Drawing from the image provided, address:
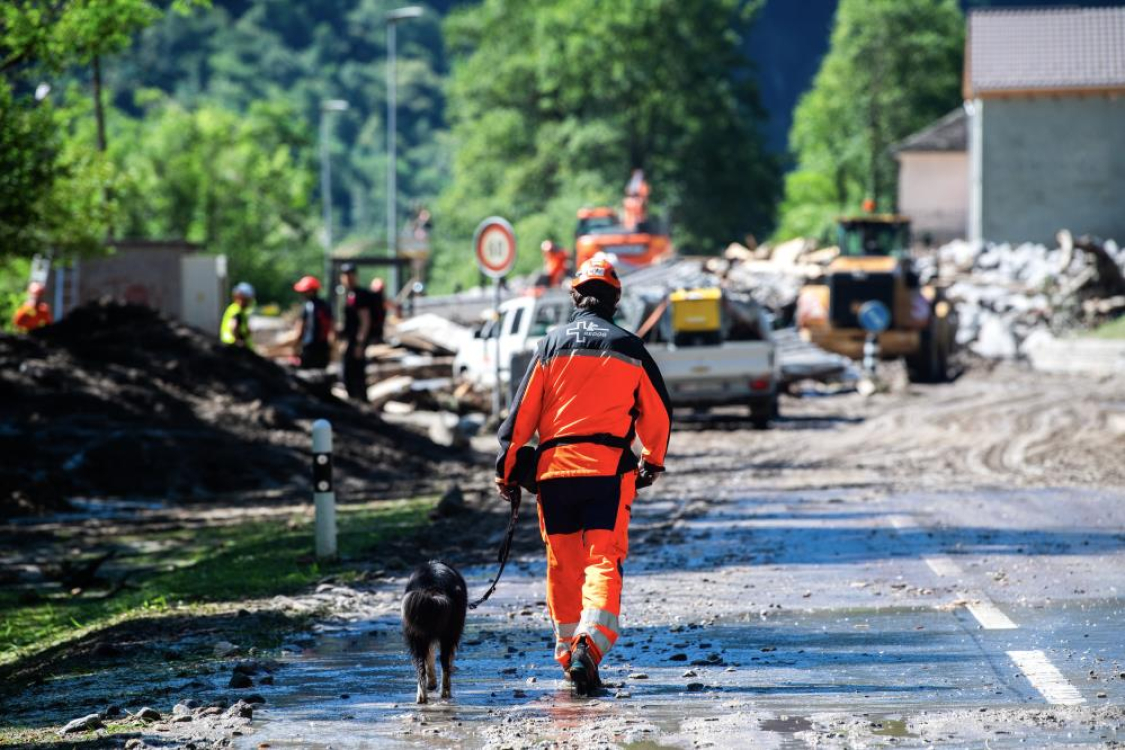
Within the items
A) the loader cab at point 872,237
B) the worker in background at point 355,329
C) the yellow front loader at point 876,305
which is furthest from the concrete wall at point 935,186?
the worker in background at point 355,329

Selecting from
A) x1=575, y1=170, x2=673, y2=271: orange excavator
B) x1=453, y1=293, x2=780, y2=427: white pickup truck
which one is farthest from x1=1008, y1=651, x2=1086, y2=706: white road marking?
x1=575, y1=170, x2=673, y2=271: orange excavator

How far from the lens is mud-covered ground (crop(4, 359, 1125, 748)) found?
23.4 ft

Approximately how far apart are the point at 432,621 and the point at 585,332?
4.80ft

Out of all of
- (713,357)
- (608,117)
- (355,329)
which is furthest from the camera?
(608,117)

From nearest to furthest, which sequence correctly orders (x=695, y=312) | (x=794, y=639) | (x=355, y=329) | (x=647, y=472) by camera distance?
(x=647, y=472) < (x=794, y=639) < (x=355, y=329) < (x=695, y=312)

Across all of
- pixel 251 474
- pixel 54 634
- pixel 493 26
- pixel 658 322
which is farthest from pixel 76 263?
pixel 493 26

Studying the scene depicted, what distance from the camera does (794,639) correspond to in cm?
926

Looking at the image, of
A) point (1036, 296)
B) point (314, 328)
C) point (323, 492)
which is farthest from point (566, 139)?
point (323, 492)

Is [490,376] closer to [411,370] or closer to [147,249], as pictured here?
[411,370]

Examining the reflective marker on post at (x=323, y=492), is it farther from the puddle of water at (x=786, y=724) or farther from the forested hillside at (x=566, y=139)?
the forested hillside at (x=566, y=139)

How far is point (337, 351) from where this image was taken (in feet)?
120

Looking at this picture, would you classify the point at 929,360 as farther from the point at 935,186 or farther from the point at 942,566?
the point at 935,186

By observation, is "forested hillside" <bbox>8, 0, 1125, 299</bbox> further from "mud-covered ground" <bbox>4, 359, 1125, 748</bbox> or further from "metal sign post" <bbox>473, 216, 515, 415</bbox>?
"mud-covered ground" <bbox>4, 359, 1125, 748</bbox>

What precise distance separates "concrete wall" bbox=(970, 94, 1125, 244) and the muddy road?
146 ft
